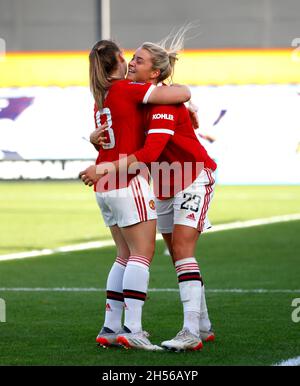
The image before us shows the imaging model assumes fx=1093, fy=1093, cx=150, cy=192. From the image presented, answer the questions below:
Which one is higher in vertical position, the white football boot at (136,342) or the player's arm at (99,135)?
the player's arm at (99,135)

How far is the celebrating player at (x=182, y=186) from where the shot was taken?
6.95 metres

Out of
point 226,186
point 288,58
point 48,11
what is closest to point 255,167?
point 226,186

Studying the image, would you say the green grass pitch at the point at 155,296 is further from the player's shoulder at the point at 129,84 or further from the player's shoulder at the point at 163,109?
the player's shoulder at the point at 129,84

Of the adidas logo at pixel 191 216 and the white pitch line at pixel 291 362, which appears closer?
the white pitch line at pixel 291 362

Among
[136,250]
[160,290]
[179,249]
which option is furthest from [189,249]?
[160,290]

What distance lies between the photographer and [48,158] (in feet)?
82.7

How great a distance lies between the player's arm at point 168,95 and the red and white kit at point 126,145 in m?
0.04

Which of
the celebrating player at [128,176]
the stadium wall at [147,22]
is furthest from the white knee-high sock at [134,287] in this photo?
the stadium wall at [147,22]

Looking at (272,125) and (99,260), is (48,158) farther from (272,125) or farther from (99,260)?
(99,260)

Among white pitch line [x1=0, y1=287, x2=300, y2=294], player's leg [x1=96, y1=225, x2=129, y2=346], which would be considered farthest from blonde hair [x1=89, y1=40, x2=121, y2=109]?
white pitch line [x1=0, y1=287, x2=300, y2=294]

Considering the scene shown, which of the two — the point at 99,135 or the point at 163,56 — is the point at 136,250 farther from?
the point at 163,56

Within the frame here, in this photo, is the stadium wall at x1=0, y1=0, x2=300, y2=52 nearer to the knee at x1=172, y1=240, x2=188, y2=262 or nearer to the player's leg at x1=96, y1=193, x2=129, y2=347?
the player's leg at x1=96, y1=193, x2=129, y2=347

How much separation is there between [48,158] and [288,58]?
6.57m

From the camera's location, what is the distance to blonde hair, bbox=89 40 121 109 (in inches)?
275
